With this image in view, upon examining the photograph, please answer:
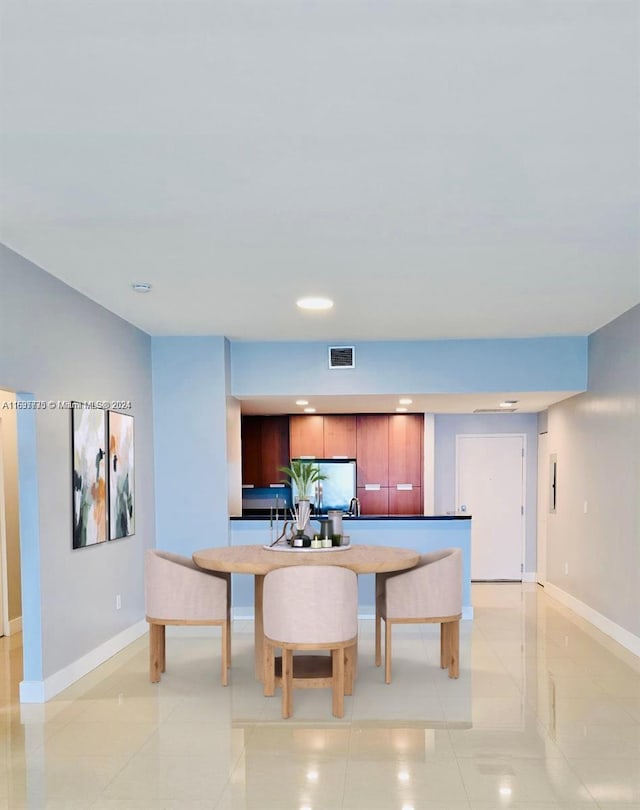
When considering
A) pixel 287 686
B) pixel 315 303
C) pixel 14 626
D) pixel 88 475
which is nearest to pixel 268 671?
pixel 287 686

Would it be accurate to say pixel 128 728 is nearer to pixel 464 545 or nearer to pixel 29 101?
pixel 29 101

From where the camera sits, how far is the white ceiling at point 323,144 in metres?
1.88

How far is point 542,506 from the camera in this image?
8625mm

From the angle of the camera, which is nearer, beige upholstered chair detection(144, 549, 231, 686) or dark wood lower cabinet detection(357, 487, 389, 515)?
beige upholstered chair detection(144, 549, 231, 686)

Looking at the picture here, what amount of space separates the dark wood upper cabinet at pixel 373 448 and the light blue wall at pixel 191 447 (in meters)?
2.88

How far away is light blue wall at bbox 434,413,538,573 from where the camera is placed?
9.02 meters

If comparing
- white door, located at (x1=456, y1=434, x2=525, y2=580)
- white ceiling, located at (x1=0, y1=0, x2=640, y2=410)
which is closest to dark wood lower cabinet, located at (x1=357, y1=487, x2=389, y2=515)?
white door, located at (x1=456, y1=434, x2=525, y2=580)

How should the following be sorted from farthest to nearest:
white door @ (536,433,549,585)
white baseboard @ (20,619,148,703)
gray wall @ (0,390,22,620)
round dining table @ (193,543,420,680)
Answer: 1. white door @ (536,433,549,585)
2. gray wall @ (0,390,22,620)
3. round dining table @ (193,543,420,680)
4. white baseboard @ (20,619,148,703)

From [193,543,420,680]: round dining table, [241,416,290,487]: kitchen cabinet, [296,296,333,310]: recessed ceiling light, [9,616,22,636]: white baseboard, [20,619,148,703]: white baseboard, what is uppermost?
[296,296,333,310]: recessed ceiling light

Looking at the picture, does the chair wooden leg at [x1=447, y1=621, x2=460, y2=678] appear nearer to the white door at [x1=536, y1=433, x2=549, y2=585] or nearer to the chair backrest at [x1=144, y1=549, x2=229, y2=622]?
the chair backrest at [x1=144, y1=549, x2=229, y2=622]

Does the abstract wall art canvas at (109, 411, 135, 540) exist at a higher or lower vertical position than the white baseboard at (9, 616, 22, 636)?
higher

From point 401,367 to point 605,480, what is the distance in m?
1.95

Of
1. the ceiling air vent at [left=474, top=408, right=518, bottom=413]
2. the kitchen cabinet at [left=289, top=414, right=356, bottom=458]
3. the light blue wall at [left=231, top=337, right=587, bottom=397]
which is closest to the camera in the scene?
the light blue wall at [left=231, top=337, right=587, bottom=397]

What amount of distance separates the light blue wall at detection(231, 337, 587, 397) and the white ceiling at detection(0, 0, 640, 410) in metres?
1.84
